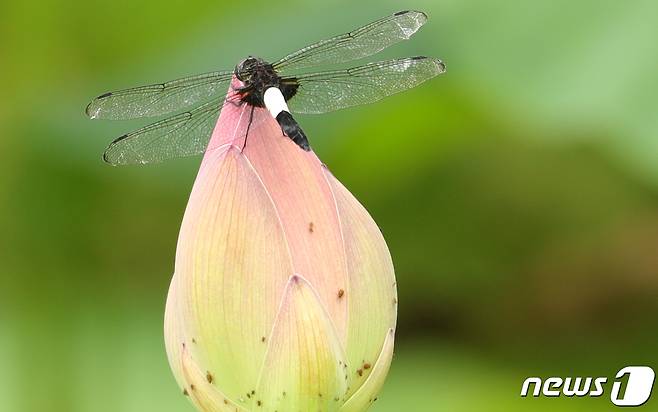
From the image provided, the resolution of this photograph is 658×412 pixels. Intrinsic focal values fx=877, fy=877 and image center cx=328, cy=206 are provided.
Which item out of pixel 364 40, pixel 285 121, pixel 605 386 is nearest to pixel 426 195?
pixel 605 386

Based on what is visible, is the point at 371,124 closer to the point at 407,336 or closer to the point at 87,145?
the point at 407,336

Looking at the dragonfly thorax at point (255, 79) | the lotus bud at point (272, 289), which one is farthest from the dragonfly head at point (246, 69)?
the lotus bud at point (272, 289)

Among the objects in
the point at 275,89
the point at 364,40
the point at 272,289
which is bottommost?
the point at 272,289

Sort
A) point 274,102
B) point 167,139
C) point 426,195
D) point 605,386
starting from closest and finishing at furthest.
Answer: point 274,102 → point 167,139 → point 605,386 → point 426,195

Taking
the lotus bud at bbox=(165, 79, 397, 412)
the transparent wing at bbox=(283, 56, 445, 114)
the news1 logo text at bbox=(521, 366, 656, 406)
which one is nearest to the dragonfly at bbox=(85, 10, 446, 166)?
the transparent wing at bbox=(283, 56, 445, 114)

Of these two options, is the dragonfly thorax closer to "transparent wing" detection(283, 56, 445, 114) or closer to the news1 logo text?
"transparent wing" detection(283, 56, 445, 114)

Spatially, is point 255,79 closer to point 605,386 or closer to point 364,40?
point 364,40
